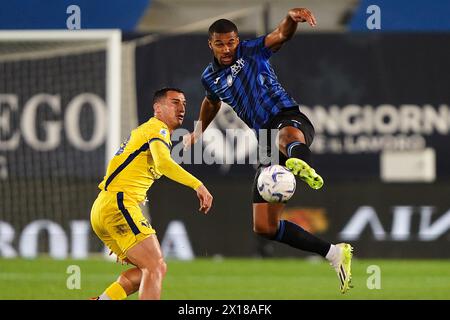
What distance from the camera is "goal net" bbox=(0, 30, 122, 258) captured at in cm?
1545

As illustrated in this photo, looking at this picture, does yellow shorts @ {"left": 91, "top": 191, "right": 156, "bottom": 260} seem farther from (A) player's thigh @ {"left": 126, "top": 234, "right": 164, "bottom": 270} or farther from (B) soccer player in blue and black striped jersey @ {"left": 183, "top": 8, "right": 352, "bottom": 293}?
(B) soccer player in blue and black striped jersey @ {"left": 183, "top": 8, "right": 352, "bottom": 293}

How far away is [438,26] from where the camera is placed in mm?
17578

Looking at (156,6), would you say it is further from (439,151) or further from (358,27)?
(439,151)

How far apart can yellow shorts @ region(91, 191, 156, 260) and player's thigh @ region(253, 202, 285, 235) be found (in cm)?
126

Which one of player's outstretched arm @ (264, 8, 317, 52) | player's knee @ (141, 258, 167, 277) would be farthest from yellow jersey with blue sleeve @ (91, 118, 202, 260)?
player's outstretched arm @ (264, 8, 317, 52)

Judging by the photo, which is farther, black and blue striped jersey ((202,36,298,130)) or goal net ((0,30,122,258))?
goal net ((0,30,122,258))

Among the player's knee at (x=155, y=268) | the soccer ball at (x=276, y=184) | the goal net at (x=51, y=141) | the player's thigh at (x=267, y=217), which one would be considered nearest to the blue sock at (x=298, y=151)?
the soccer ball at (x=276, y=184)

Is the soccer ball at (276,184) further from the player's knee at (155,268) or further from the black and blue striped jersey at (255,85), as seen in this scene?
the player's knee at (155,268)

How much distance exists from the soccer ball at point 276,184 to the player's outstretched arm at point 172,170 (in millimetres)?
703

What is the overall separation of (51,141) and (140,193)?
323 inches

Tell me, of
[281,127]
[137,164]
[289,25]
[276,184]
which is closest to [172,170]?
[137,164]

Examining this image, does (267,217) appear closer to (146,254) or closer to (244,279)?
(146,254)

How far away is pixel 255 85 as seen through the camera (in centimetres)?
885
